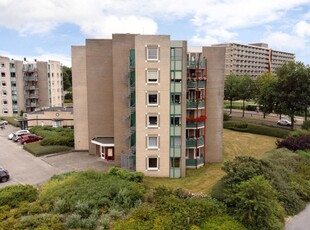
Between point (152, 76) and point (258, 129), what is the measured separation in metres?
31.6

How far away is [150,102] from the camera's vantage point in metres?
29.8

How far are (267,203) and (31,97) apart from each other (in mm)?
72020

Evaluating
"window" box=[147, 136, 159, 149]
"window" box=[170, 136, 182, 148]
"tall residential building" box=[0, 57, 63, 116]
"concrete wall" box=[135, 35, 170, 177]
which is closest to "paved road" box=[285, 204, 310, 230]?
"window" box=[170, 136, 182, 148]

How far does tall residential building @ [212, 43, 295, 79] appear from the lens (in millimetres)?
150625

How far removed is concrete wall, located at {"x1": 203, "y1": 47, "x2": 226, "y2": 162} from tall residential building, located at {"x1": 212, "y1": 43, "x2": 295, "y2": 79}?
111 metres

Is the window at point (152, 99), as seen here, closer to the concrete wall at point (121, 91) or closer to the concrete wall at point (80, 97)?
the concrete wall at point (121, 91)

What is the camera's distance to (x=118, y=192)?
2333 cm

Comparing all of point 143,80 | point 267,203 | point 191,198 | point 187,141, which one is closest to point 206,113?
point 187,141

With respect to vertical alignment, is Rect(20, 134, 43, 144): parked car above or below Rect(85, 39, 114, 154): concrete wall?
below

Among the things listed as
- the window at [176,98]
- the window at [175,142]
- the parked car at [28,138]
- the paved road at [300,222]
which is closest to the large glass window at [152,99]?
the window at [176,98]

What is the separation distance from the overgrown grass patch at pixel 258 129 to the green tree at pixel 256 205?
30.4 m

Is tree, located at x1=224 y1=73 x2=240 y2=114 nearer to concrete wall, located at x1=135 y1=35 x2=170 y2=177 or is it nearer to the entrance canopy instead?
the entrance canopy

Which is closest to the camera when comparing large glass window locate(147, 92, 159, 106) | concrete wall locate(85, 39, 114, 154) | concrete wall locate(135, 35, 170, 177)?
concrete wall locate(135, 35, 170, 177)

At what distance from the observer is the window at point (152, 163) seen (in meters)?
30.4
